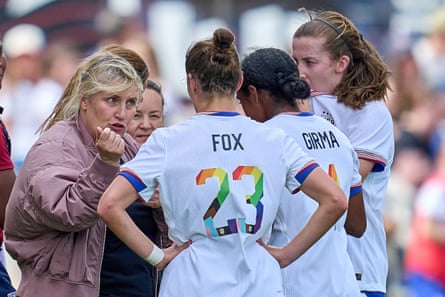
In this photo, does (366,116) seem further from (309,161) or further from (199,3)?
(199,3)

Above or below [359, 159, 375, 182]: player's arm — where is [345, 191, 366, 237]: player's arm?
below

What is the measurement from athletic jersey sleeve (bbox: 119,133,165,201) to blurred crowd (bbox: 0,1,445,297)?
5.46 m

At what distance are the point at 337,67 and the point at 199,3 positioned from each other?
8550mm

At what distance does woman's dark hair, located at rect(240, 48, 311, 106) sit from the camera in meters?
5.26

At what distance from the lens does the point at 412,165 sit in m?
12.1

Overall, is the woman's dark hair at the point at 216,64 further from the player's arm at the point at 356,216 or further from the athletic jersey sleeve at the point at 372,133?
the athletic jersey sleeve at the point at 372,133

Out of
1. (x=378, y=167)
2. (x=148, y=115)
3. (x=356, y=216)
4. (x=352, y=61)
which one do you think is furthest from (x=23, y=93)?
(x=356, y=216)

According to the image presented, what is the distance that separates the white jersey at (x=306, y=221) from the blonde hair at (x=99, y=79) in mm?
643

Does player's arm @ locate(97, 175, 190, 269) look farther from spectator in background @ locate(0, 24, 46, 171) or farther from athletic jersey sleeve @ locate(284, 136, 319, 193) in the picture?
spectator in background @ locate(0, 24, 46, 171)

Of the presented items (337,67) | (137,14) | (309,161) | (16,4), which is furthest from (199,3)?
(309,161)

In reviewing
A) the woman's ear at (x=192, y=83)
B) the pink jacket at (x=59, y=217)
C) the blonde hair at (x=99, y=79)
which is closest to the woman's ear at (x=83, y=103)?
the blonde hair at (x=99, y=79)

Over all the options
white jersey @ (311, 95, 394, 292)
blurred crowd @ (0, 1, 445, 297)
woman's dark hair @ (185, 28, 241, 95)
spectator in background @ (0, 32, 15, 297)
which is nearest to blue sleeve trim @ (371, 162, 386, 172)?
white jersey @ (311, 95, 394, 292)

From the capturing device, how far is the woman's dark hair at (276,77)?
5258 mm

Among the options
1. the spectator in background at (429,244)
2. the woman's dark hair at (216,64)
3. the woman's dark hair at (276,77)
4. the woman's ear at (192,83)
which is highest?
the woman's dark hair at (216,64)
